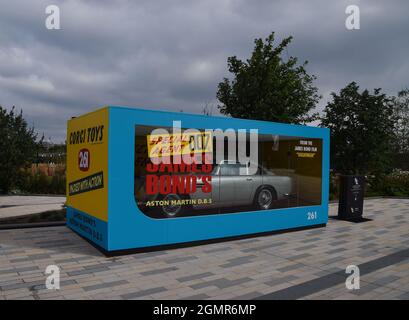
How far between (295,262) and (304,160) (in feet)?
12.4

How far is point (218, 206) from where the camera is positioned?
788 centimetres

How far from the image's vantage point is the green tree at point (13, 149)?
16656 mm

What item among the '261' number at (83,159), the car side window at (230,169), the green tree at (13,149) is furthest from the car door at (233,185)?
the green tree at (13,149)

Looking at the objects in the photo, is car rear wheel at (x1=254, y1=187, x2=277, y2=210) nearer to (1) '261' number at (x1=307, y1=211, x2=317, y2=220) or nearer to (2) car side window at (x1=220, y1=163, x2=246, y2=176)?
(2) car side window at (x1=220, y1=163, x2=246, y2=176)

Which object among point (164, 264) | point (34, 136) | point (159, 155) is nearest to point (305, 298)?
point (164, 264)

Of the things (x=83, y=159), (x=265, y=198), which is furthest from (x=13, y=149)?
(x=265, y=198)

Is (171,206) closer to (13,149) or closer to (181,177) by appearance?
(181,177)

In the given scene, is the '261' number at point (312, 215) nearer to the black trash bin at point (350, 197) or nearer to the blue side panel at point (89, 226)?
the black trash bin at point (350, 197)

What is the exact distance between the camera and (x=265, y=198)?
9.01 m

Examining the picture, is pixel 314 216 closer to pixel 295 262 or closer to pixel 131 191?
pixel 295 262

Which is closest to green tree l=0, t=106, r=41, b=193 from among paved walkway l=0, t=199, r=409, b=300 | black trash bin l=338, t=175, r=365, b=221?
paved walkway l=0, t=199, r=409, b=300

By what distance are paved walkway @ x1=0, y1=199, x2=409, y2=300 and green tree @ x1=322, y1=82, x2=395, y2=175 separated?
9.18 metres

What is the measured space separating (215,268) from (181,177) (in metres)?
2.14

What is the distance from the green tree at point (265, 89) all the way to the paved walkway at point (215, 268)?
738cm
